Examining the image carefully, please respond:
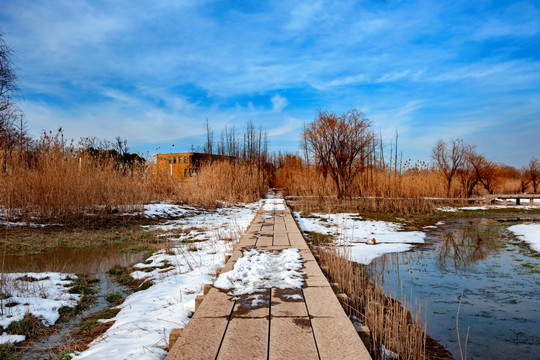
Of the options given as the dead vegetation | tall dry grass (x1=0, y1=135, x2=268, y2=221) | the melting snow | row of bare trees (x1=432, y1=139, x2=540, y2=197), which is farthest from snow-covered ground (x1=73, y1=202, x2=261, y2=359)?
row of bare trees (x1=432, y1=139, x2=540, y2=197)

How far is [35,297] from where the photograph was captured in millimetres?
3367

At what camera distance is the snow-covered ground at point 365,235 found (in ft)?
19.7

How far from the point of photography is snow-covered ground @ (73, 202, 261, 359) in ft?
7.57

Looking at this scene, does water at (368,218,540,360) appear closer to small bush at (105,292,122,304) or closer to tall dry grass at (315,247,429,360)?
tall dry grass at (315,247,429,360)

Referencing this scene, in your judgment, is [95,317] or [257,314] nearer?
[257,314]

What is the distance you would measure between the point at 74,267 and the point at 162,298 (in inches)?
84.1

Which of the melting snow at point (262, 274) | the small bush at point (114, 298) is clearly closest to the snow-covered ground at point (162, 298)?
the small bush at point (114, 298)

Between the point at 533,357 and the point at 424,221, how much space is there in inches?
323

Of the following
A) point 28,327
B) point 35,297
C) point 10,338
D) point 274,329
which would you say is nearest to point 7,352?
point 10,338

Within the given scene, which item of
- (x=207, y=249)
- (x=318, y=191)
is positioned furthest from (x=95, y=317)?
(x=318, y=191)

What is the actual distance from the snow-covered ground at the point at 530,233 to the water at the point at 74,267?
776 centimetres

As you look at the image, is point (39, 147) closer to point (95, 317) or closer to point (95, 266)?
point (95, 266)

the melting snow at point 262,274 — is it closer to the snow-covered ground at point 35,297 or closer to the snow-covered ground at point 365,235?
the snow-covered ground at point 365,235

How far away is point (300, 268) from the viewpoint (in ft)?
11.4
